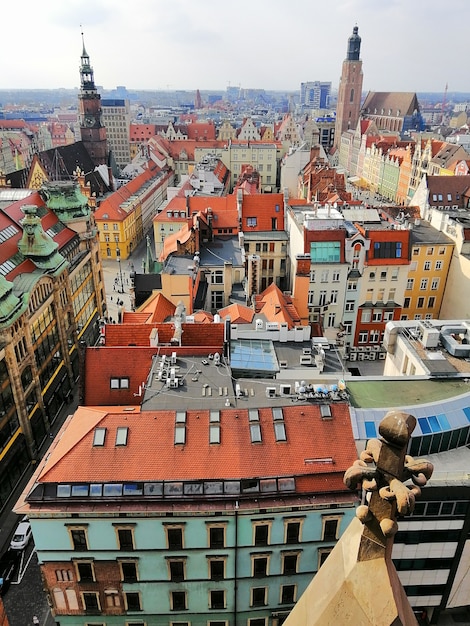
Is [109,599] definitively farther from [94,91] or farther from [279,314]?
[94,91]

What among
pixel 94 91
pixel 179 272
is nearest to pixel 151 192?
pixel 94 91

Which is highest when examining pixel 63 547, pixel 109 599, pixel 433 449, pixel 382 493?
pixel 382 493

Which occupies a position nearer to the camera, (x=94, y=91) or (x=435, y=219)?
(x=435, y=219)

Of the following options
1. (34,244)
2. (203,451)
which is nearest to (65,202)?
(34,244)

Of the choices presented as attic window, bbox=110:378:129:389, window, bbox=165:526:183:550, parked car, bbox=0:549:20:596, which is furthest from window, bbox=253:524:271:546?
parked car, bbox=0:549:20:596

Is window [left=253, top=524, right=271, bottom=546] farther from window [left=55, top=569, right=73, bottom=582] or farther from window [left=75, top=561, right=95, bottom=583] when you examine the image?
window [left=55, top=569, right=73, bottom=582]

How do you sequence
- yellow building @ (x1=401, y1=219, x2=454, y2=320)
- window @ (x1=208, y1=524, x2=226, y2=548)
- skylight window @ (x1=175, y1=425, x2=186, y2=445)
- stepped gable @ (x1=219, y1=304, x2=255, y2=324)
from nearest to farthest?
window @ (x1=208, y1=524, x2=226, y2=548) < skylight window @ (x1=175, y1=425, x2=186, y2=445) < stepped gable @ (x1=219, y1=304, x2=255, y2=324) < yellow building @ (x1=401, y1=219, x2=454, y2=320)
